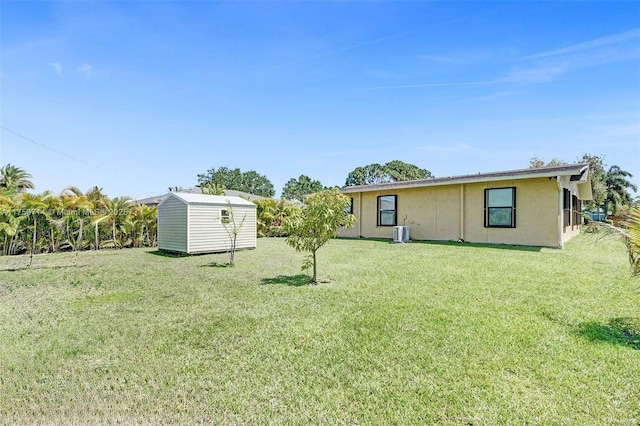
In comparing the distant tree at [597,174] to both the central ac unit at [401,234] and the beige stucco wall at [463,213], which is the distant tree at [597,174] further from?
the central ac unit at [401,234]

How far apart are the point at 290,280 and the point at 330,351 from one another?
3.60 meters

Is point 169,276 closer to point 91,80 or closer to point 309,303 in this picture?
point 309,303

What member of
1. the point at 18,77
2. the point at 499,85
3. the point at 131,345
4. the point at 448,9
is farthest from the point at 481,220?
the point at 18,77

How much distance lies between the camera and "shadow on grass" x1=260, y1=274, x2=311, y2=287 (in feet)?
21.7

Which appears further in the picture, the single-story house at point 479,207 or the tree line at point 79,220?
the tree line at point 79,220

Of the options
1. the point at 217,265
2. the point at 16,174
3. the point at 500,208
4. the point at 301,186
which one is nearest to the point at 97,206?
the point at 217,265

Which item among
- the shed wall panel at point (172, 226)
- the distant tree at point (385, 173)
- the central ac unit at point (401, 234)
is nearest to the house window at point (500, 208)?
the central ac unit at point (401, 234)

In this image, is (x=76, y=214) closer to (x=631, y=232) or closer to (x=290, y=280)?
(x=290, y=280)

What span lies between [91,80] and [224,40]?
5986 millimetres

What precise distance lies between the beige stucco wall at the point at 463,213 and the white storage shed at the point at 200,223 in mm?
6099

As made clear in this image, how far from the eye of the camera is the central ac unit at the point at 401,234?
43.9ft

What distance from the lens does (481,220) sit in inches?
502

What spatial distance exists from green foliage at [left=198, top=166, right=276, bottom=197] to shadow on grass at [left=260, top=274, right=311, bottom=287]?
50772 mm

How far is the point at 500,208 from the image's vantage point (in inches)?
483
